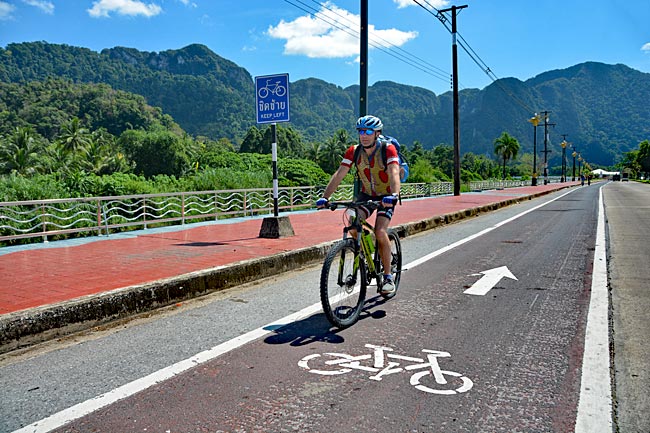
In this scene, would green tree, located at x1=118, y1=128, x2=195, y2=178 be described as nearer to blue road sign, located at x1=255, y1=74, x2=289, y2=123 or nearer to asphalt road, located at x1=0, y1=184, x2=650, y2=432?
blue road sign, located at x1=255, y1=74, x2=289, y2=123

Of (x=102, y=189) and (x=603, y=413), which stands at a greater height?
(x=102, y=189)

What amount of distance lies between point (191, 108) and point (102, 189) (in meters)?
177

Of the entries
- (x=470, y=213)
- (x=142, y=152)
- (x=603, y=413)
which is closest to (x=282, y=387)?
(x=603, y=413)

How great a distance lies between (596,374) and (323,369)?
Result: 6.35 feet

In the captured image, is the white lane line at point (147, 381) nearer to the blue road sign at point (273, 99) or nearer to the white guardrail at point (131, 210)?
the blue road sign at point (273, 99)

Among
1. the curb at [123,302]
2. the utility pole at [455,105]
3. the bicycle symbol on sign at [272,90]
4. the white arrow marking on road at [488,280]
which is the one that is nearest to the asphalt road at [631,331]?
the white arrow marking on road at [488,280]

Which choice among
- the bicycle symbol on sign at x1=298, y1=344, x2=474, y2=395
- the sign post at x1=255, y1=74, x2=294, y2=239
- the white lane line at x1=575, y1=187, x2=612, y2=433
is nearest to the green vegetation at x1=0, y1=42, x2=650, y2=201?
the sign post at x1=255, y1=74, x2=294, y2=239

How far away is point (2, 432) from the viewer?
9.53 ft

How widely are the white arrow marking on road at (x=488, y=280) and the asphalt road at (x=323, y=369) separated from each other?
0.09 m

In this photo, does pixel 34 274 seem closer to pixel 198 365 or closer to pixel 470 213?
pixel 198 365

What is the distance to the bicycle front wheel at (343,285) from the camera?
4.71 metres

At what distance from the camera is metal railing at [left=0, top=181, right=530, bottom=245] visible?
→ 1057 centimetres

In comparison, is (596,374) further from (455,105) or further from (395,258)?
(455,105)

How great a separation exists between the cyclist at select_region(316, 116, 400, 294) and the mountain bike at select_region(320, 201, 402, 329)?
0.11 metres
